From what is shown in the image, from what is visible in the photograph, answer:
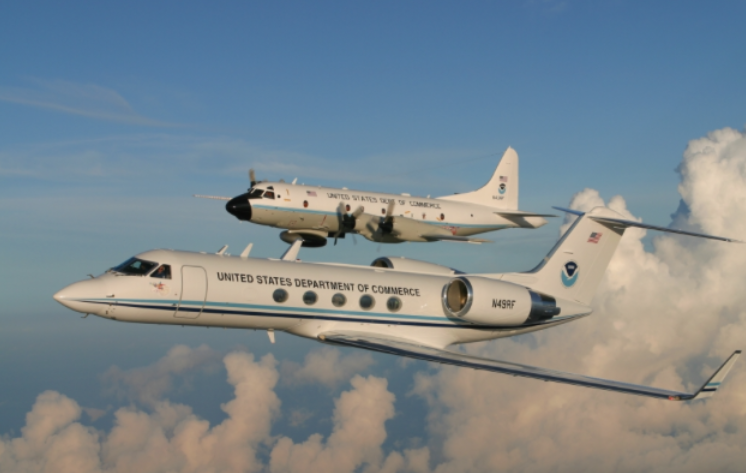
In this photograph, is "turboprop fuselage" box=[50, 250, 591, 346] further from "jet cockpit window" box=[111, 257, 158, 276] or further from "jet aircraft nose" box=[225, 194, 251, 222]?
"jet aircraft nose" box=[225, 194, 251, 222]

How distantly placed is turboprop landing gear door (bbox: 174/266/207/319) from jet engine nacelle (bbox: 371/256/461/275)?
22.9ft

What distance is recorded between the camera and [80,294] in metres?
21.8

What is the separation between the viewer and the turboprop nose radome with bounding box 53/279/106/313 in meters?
21.6

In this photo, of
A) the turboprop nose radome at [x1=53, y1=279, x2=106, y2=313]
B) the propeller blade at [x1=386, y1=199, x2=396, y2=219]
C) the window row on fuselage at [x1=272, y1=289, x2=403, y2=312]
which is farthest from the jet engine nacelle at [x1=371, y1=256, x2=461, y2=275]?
the propeller blade at [x1=386, y1=199, x2=396, y2=219]

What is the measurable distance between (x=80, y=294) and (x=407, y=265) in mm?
11382

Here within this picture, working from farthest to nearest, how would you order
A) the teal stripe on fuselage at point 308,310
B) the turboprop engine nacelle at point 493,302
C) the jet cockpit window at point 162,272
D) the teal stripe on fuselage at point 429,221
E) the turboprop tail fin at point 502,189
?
the turboprop tail fin at point 502,189 < the teal stripe on fuselage at point 429,221 < the turboprop engine nacelle at point 493,302 < the jet cockpit window at point 162,272 < the teal stripe on fuselage at point 308,310

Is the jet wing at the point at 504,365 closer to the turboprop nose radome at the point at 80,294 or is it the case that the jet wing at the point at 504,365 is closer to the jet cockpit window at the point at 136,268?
the jet cockpit window at the point at 136,268

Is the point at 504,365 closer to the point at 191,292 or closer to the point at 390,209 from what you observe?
the point at 191,292

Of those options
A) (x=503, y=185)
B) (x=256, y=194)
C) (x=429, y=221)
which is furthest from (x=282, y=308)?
(x=503, y=185)

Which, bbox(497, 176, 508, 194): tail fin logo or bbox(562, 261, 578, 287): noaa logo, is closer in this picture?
bbox(562, 261, 578, 287): noaa logo

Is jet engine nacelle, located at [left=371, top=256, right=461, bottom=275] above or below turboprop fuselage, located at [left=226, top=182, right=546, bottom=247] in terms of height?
below

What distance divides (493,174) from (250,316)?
96.3 ft

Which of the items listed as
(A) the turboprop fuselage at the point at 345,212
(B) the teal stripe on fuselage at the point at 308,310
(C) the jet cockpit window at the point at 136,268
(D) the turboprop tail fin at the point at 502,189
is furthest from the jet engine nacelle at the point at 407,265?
(D) the turboprop tail fin at the point at 502,189

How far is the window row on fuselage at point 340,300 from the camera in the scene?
2364 centimetres
